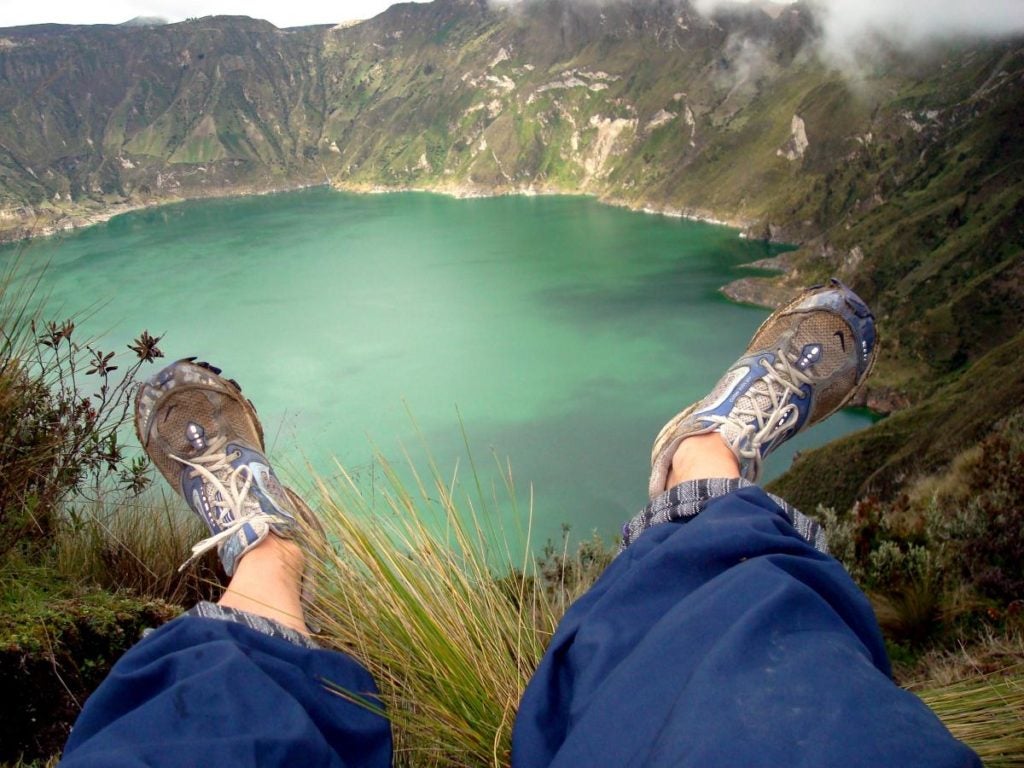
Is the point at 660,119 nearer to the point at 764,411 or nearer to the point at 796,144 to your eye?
the point at 796,144

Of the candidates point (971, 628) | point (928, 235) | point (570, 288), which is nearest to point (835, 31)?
point (928, 235)

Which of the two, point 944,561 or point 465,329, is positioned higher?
point 944,561

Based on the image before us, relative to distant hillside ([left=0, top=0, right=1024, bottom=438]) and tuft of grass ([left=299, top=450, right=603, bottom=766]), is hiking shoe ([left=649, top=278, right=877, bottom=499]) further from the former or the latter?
distant hillside ([left=0, top=0, right=1024, bottom=438])

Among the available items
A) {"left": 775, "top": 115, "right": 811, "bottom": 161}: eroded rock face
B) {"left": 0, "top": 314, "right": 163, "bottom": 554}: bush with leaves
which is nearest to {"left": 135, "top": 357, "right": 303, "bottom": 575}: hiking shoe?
{"left": 0, "top": 314, "right": 163, "bottom": 554}: bush with leaves

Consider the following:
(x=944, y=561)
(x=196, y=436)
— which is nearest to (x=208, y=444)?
(x=196, y=436)

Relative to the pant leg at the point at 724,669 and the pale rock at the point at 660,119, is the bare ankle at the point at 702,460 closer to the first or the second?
the pant leg at the point at 724,669

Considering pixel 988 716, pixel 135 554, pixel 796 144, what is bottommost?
pixel 135 554

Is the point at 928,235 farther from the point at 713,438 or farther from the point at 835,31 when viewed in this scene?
the point at 835,31
